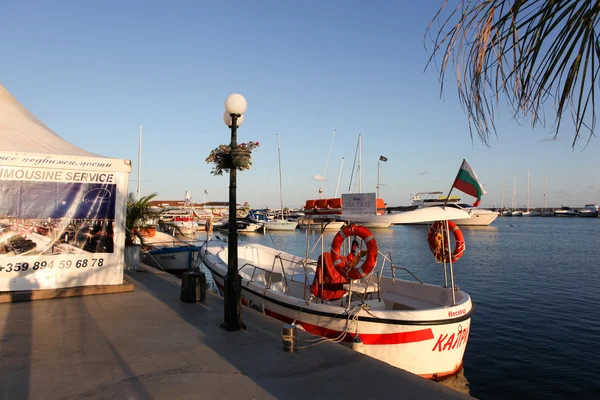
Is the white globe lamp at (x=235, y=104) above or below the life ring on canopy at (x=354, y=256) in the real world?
above

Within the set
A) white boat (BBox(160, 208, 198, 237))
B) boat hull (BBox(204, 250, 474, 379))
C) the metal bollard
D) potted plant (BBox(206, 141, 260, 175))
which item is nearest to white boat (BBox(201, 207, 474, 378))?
boat hull (BBox(204, 250, 474, 379))

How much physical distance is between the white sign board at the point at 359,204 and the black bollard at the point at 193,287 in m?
3.86

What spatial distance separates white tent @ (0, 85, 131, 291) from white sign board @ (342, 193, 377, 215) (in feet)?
19.3

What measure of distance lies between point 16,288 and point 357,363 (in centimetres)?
796

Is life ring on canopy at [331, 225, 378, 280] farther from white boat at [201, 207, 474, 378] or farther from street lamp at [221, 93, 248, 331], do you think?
street lamp at [221, 93, 248, 331]

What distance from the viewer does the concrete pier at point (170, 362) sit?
4.92 m

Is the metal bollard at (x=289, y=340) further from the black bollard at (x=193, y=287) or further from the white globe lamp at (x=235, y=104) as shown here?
the white globe lamp at (x=235, y=104)

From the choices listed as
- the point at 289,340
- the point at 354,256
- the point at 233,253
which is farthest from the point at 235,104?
the point at 289,340

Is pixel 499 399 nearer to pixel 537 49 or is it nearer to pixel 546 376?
pixel 546 376

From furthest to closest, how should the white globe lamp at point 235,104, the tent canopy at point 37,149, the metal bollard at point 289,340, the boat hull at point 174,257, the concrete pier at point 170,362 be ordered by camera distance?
the boat hull at point 174,257
the tent canopy at point 37,149
the white globe lamp at point 235,104
the metal bollard at point 289,340
the concrete pier at point 170,362

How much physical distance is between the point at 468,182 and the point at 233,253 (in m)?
4.94

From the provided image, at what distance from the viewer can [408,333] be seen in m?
7.94

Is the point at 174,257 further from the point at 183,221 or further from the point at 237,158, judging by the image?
the point at 183,221

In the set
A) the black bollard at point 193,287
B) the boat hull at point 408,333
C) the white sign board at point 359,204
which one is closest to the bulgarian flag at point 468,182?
the white sign board at point 359,204
